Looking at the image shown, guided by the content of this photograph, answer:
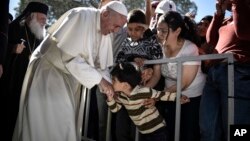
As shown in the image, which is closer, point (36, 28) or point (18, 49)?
point (18, 49)

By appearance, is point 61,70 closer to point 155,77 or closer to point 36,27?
point 155,77

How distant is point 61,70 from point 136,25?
1043mm

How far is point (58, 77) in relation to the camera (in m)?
3.96

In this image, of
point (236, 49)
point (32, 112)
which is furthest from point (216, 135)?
point (32, 112)

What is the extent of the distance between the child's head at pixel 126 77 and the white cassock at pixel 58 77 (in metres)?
0.23

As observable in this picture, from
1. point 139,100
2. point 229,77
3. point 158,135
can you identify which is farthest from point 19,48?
point 229,77

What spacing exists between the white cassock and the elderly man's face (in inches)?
3.3

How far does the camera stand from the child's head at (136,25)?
4215 millimetres

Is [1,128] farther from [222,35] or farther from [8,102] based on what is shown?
[222,35]

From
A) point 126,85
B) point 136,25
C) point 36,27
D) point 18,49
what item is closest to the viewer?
point 126,85

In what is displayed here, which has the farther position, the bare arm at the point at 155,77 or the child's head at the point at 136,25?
the child's head at the point at 136,25

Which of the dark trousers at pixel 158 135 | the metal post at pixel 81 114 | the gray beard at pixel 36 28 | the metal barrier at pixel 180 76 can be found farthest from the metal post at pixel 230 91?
the gray beard at pixel 36 28

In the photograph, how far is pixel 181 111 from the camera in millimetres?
3705

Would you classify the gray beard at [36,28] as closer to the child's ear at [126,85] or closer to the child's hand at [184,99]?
the child's ear at [126,85]
